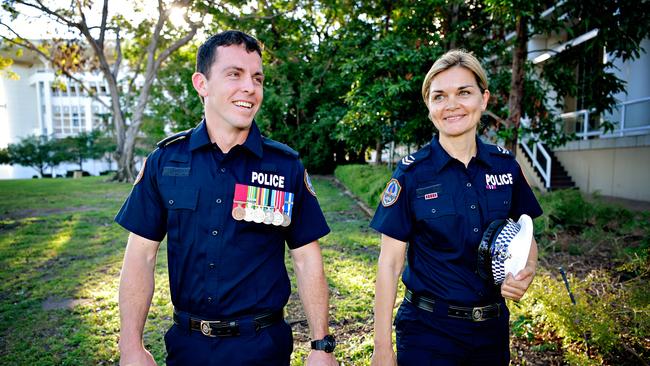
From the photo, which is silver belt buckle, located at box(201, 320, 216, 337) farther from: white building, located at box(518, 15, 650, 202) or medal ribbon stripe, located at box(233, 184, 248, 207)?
white building, located at box(518, 15, 650, 202)

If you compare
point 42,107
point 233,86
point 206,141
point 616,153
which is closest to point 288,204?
point 206,141

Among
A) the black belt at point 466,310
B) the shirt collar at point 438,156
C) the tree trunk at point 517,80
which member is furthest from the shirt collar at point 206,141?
the tree trunk at point 517,80

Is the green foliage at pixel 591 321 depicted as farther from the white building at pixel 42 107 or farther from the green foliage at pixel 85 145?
the white building at pixel 42 107

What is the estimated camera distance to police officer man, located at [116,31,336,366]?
196 centimetres

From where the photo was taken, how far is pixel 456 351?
6.75ft

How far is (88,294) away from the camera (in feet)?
17.3

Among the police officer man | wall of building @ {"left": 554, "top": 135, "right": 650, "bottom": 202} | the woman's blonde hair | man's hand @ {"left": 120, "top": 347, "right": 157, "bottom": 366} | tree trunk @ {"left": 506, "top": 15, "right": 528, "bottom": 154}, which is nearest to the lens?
man's hand @ {"left": 120, "top": 347, "right": 157, "bottom": 366}

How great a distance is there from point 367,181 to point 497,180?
34.6 feet

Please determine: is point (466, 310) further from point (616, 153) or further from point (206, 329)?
point (616, 153)

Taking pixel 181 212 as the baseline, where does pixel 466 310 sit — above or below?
below

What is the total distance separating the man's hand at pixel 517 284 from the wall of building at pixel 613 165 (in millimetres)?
11072

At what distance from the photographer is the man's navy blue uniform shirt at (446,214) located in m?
2.11

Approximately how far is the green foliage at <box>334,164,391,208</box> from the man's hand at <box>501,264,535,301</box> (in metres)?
8.08

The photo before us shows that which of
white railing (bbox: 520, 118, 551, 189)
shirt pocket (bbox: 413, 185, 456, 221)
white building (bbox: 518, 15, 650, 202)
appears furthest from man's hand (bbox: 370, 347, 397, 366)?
white railing (bbox: 520, 118, 551, 189)
